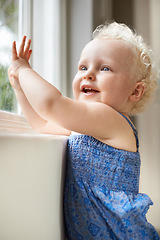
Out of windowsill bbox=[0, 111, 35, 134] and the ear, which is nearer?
windowsill bbox=[0, 111, 35, 134]

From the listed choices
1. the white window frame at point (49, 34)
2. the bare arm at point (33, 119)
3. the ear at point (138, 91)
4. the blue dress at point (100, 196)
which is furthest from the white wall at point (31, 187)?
the white window frame at point (49, 34)

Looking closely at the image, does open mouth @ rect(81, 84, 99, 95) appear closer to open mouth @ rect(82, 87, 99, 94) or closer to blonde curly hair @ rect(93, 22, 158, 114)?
open mouth @ rect(82, 87, 99, 94)

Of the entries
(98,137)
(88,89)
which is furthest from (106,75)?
(98,137)

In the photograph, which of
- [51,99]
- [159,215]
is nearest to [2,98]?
[51,99]

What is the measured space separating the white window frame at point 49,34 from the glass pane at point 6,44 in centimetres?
8

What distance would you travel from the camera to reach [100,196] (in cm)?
83

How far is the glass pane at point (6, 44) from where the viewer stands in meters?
1.00

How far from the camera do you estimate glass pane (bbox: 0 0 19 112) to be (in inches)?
39.2

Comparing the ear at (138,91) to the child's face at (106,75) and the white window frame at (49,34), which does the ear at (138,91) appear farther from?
the white window frame at (49,34)

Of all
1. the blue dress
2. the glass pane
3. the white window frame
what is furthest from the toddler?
the white window frame

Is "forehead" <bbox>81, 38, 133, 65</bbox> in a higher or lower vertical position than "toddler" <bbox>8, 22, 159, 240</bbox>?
higher

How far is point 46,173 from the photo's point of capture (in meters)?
0.71

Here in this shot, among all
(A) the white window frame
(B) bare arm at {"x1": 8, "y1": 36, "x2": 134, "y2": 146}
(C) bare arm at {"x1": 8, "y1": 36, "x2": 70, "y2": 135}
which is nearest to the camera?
(B) bare arm at {"x1": 8, "y1": 36, "x2": 134, "y2": 146}

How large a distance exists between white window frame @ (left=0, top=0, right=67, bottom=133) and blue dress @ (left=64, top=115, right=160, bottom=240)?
0.53 meters
